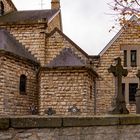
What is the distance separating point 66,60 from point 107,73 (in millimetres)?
3572

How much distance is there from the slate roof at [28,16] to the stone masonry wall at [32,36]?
0.64m

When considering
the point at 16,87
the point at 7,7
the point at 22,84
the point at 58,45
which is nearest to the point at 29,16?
the point at 58,45

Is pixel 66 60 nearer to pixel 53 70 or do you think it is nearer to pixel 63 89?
pixel 53 70

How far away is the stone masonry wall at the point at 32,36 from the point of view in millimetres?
26203

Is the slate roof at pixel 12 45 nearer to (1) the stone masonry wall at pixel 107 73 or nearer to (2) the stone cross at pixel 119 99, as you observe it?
(1) the stone masonry wall at pixel 107 73

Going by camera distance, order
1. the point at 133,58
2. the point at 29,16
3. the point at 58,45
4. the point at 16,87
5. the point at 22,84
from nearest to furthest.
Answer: the point at 16,87 → the point at 22,84 → the point at 58,45 → the point at 133,58 → the point at 29,16

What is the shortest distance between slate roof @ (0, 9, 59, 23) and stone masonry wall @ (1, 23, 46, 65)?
0.64 metres

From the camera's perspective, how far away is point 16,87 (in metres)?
22.7

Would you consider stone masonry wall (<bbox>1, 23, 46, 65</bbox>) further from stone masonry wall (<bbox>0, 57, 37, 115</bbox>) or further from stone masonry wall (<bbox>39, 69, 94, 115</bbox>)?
stone masonry wall (<bbox>39, 69, 94, 115</bbox>)

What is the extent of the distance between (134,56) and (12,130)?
65.8 ft

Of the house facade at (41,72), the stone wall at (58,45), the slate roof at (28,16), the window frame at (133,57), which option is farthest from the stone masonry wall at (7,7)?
the window frame at (133,57)

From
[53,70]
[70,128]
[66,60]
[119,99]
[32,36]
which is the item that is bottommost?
[70,128]

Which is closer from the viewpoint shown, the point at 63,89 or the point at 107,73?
the point at 63,89

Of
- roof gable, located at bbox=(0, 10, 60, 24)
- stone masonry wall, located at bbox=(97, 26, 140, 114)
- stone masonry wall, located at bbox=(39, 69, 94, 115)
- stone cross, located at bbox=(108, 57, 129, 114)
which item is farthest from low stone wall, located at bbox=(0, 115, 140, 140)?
roof gable, located at bbox=(0, 10, 60, 24)
